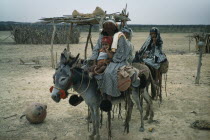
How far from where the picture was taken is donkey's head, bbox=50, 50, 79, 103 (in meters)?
4.00

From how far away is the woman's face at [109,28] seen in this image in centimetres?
454

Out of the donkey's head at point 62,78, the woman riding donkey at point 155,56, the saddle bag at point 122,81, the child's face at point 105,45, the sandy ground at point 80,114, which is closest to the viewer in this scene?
the donkey's head at point 62,78

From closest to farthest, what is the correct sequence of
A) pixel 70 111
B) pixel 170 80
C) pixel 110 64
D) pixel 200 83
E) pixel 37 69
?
pixel 110 64, pixel 70 111, pixel 200 83, pixel 170 80, pixel 37 69

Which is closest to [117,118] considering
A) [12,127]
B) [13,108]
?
[12,127]

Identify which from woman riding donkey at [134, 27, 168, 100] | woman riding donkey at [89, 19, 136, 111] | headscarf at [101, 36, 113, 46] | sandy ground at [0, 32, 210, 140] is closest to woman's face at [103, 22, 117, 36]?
woman riding donkey at [89, 19, 136, 111]

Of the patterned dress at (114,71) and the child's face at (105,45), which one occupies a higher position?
the child's face at (105,45)

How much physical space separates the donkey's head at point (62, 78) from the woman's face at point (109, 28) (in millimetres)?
1025

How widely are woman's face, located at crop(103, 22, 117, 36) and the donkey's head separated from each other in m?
1.02

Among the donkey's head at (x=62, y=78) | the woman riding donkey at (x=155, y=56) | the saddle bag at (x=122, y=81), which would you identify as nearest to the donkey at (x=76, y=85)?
the donkey's head at (x=62, y=78)

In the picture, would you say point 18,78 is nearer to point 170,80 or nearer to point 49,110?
point 49,110

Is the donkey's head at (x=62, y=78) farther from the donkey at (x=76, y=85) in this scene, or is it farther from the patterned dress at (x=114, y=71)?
the patterned dress at (x=114, y=71)

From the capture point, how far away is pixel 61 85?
4.03m

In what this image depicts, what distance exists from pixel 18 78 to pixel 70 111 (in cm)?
528

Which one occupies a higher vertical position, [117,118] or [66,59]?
[66,59]
